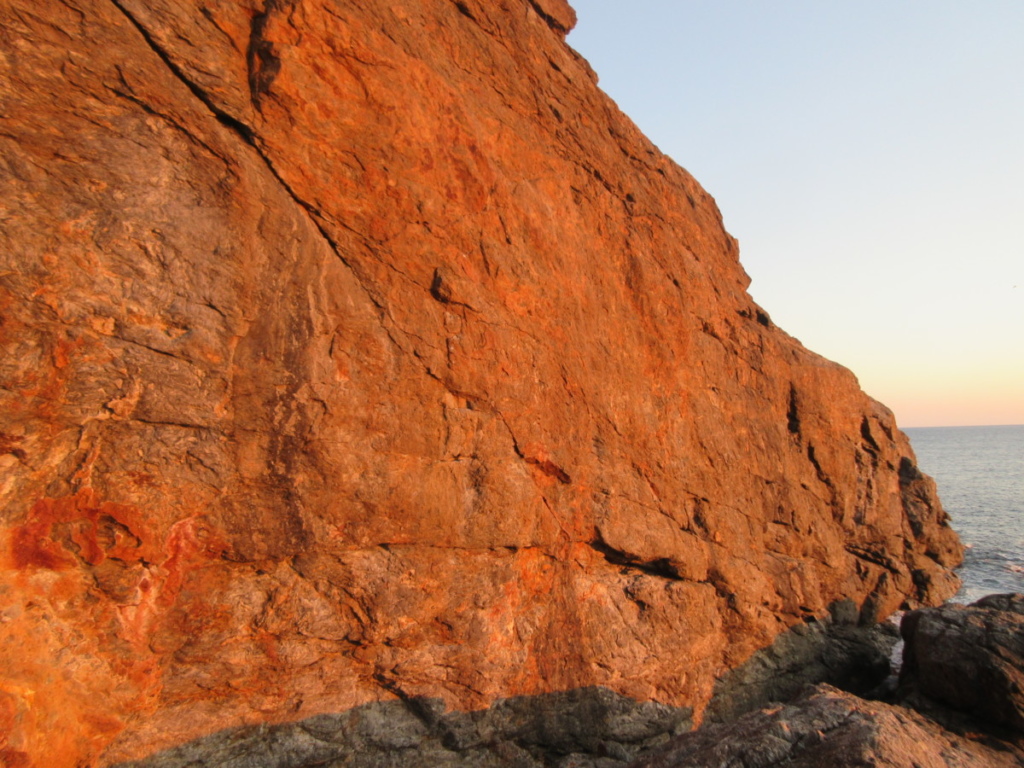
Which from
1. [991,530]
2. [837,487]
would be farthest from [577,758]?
[991,530]

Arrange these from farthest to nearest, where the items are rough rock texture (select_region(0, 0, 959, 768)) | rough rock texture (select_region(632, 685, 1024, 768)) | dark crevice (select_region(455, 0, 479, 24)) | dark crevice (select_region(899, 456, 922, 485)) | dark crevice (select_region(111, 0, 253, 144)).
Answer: dark crevice (select_region(899, 456, 922, 485)), dark crevice (select_region(455, 0, 479, 24)), dark crevice (select_region(111, 0, 253, 144)), rough rock texture (select_region(0, 0, 959, 768)), rough rock texture (select_region(632, 685, 1024, 768))

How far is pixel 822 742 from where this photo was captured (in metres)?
5.37

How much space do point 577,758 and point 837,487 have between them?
9511 mm

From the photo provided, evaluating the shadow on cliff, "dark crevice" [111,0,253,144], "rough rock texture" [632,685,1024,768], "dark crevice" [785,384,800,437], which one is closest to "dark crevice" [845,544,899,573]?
"dark crevice" [785,384,800,437]

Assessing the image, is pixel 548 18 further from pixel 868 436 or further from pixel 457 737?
pixel 457 737

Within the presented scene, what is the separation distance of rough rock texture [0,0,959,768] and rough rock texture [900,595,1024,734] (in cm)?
234

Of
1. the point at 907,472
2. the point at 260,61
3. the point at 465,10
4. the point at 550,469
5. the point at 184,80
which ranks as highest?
the point at 465,10

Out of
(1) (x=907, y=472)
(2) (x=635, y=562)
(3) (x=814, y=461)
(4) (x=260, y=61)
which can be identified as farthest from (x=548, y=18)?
(1) (x=907, y=472)

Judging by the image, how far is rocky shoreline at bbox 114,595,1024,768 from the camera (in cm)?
558

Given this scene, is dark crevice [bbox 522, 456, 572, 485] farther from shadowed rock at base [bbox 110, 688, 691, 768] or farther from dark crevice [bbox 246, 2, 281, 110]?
dark crevice [bbox 246, 2, 281, 110]

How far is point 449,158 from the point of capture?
27.5ft

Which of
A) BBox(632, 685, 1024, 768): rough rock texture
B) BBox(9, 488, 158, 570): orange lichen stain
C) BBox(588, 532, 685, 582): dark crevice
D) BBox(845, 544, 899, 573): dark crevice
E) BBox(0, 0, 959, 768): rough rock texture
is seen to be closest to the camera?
BBox(632, 685, 1024, 768): rough rock texture

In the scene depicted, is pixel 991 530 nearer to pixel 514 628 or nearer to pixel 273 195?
pixel 514 628

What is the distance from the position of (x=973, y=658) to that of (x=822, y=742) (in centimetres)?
538
